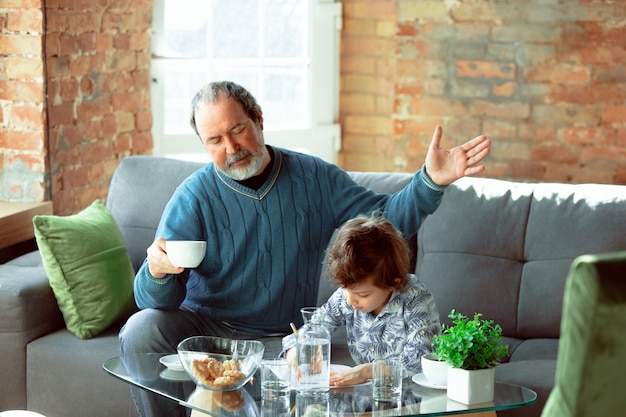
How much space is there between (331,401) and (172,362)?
46 cm

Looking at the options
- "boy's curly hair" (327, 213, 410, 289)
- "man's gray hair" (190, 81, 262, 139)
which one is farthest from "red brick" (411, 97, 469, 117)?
"boy's curly hair" (327, 213, 410, 289)

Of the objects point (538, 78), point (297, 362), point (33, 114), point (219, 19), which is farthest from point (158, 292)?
point (538, 78)

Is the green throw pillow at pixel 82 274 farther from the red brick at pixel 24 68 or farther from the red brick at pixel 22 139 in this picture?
the red brick at pixel 24 68

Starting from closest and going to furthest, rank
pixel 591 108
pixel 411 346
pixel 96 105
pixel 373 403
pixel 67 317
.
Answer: pixel 373 403, pixel 411 346, pixel 67 317, pixel 96 105, pixel 591 108

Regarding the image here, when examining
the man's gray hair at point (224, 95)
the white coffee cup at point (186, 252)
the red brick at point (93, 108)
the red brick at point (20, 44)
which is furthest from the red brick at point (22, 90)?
the white coffee cup at point (186, 252)

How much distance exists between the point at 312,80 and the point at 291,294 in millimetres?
2104

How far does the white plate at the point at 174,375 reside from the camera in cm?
228

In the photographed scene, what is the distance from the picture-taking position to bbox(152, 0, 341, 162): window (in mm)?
4387

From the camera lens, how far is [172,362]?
238 centimetres

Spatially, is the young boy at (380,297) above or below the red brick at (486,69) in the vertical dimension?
below

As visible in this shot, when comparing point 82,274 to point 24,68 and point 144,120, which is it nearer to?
point 24,68

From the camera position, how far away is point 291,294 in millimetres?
2879

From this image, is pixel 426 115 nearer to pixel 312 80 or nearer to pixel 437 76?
pixel 437 76

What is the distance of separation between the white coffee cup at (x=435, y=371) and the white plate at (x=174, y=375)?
0.54 metres
